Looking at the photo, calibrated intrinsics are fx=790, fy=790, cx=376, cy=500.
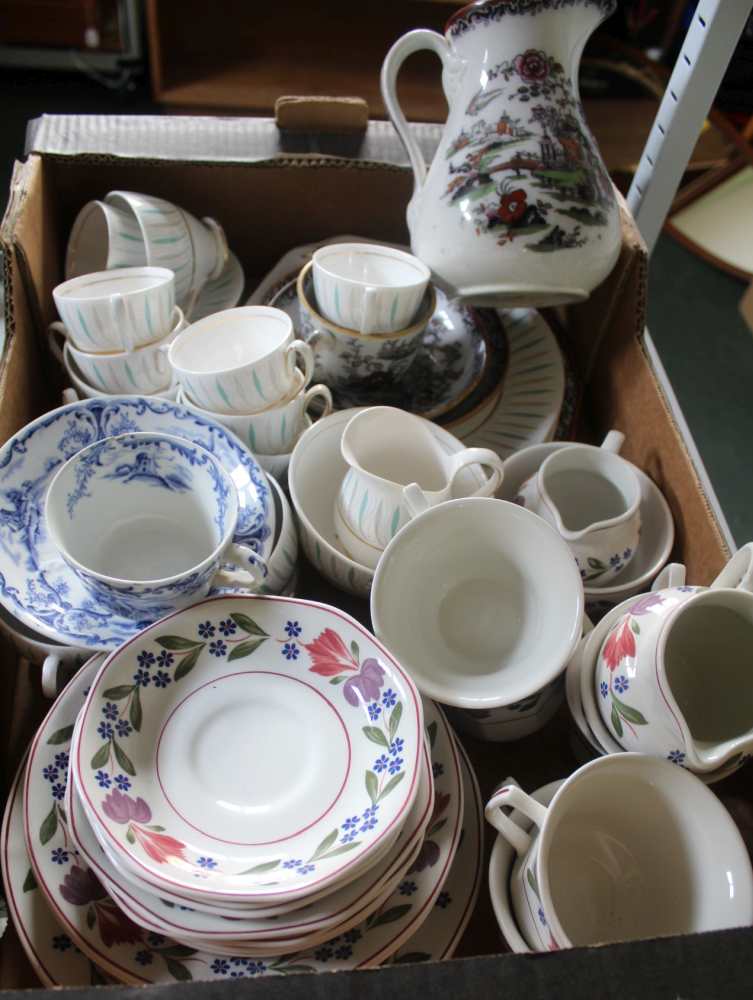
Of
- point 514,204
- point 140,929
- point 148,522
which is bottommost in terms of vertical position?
point 140,929

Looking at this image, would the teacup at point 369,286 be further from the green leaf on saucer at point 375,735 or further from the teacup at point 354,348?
the green leaf on saucer at point 375,735

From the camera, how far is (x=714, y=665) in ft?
1.71

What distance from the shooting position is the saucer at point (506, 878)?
1.44 feet

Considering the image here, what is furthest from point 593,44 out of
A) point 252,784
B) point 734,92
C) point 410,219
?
point 252,784

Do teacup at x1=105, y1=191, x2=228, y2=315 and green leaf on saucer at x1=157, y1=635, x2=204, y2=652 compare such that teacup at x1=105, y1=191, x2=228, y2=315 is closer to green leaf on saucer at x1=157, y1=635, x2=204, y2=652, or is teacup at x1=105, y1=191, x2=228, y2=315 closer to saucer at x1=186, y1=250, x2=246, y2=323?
saucer at x1=186, y1=250, x2=246, y2=323

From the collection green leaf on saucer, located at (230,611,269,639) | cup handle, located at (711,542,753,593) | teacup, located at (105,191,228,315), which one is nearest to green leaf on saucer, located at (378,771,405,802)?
green leaf on saucer, located at (230,611,269,639)

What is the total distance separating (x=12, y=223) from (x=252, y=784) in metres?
0.48

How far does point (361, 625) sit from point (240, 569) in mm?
88

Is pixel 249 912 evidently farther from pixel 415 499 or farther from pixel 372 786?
pixel 415 499

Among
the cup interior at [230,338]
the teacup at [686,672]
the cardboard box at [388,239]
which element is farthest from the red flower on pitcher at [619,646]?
the cup interior at [230,338]

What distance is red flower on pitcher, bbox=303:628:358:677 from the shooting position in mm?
500

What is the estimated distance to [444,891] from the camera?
49 centimetres

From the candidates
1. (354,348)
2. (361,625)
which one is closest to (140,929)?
(361,625)

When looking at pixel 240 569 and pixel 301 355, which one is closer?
pixel 240 569
